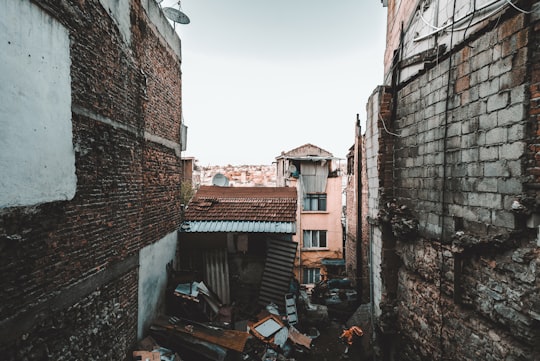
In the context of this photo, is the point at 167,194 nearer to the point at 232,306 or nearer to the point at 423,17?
the point at 232,306

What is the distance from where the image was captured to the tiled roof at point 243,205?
919cm

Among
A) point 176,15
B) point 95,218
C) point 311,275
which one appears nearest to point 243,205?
point 95,218

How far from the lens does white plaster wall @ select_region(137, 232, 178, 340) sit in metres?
6.22

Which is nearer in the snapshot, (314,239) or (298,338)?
(298,338)

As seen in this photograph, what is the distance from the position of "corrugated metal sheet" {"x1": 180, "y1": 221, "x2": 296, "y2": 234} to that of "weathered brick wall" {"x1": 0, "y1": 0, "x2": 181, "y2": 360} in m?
1.62

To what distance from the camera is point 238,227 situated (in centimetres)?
861

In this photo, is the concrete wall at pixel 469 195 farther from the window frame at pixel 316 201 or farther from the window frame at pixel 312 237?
the window frame at pixel 312 237

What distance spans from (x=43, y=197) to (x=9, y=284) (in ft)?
3.15

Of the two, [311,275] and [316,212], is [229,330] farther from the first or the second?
[311,275]

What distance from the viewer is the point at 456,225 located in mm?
3805

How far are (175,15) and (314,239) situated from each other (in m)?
14.0

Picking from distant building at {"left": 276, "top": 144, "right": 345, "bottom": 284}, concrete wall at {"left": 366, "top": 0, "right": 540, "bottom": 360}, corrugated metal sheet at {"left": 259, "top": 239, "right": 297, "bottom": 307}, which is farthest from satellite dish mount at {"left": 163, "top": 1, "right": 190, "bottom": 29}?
distant building at {"left": 276, "top": 144, "right": 345, "bottom": 284}

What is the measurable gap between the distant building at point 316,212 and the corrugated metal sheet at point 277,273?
30.1 ft

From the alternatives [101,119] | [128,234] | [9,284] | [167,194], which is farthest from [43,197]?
[167,194]
